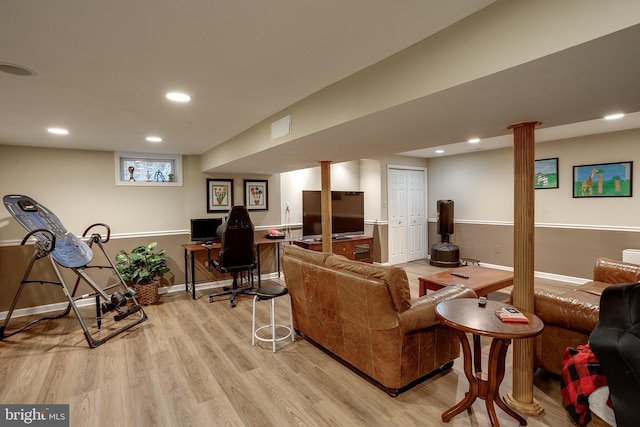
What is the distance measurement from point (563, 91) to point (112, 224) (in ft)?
17.2

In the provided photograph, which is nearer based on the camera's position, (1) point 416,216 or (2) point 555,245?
(2) point 555,245

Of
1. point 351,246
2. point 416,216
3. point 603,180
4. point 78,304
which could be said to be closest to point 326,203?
point 351,246

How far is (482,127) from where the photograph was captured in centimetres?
226

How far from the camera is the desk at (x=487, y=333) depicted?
169 centimetres

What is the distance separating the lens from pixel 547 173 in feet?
17.5

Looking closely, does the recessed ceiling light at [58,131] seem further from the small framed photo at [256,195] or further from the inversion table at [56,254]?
the small framed photo at [256,195]

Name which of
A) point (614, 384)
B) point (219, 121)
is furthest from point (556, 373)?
point (219, 121)

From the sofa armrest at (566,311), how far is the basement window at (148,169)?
4.92m

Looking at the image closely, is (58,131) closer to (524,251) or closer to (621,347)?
(524,251)

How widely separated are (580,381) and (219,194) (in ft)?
16.2

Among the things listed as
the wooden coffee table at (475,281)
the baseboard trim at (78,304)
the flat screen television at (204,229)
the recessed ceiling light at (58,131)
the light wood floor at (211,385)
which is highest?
the recessed ceiling light at (58,131)

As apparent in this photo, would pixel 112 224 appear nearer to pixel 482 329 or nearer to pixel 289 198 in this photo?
pixel 289 198

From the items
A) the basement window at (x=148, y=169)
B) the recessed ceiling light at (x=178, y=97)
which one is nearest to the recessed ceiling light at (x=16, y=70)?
the recessed ceiling light at (x=178, y=97)

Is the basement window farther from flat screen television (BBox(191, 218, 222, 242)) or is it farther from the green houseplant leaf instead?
the green houseplant leaf
